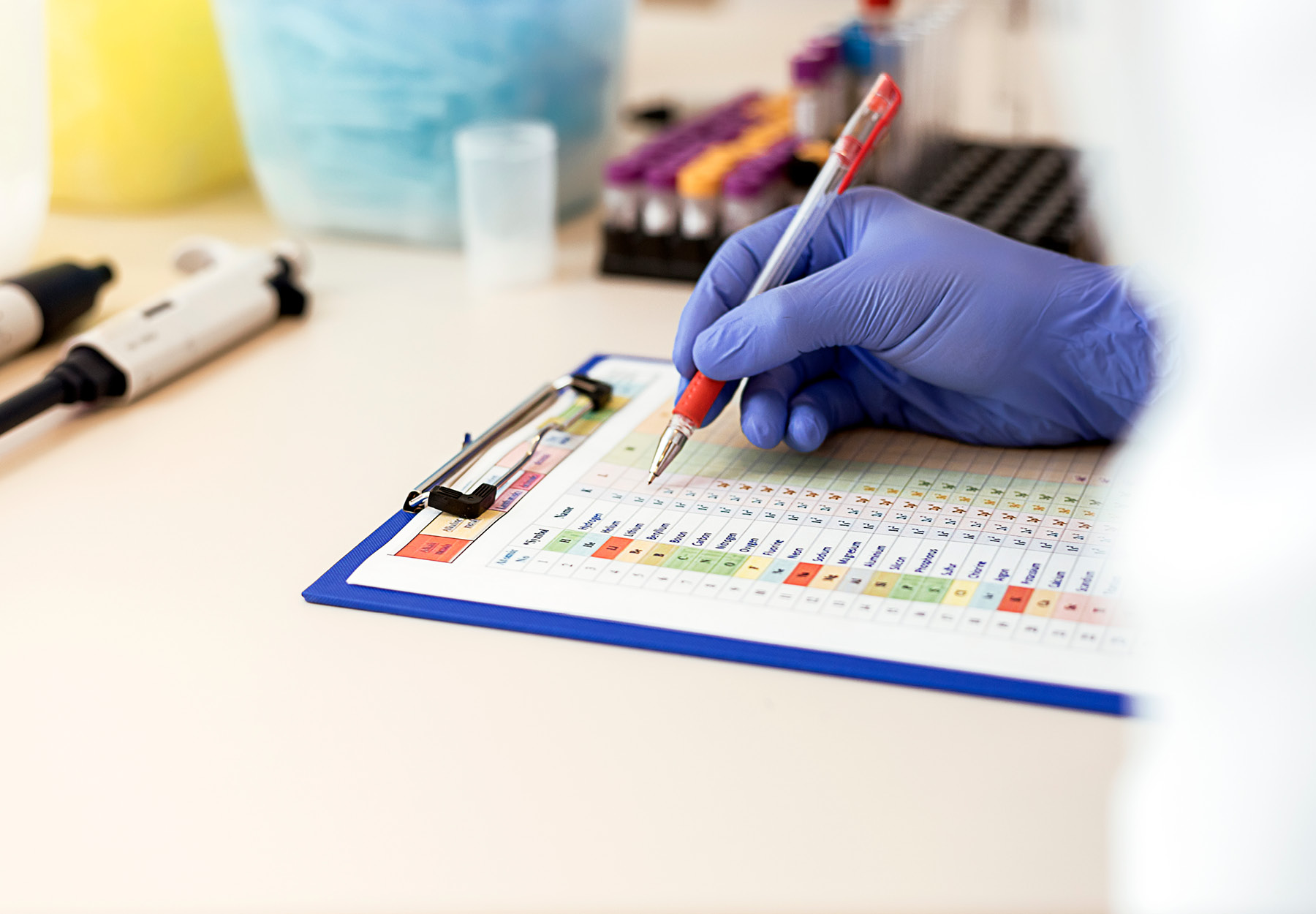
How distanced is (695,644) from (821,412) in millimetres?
231

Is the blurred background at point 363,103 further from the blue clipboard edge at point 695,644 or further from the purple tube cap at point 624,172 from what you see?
the blue clipboard edge at point 695,644

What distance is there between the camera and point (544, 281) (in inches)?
41.6

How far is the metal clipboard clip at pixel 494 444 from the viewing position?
0.64 metres

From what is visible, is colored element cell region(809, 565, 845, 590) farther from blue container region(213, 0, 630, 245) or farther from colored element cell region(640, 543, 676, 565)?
blue container region(213, 0, 630, 245)

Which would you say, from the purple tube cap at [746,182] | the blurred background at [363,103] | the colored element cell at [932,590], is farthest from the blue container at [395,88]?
the colored element cell at [932,590]

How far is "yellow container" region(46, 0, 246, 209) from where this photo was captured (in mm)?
1125

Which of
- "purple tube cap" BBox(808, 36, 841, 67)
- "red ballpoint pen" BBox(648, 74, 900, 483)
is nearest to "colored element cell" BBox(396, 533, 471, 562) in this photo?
"red ballpoint pen" BBox(648, 74, 900, 483)

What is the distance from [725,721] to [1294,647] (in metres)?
0.28

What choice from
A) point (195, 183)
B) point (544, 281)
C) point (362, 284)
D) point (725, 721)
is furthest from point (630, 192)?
point (725, 721)

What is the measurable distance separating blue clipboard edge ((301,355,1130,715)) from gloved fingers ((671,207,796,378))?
0.22m

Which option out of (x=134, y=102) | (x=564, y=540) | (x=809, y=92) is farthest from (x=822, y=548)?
(x=134, y=102)

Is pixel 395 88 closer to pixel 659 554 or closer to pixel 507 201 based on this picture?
pixel 507 201

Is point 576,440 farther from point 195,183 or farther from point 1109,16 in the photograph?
point 195,183

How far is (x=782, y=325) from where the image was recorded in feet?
2.20
